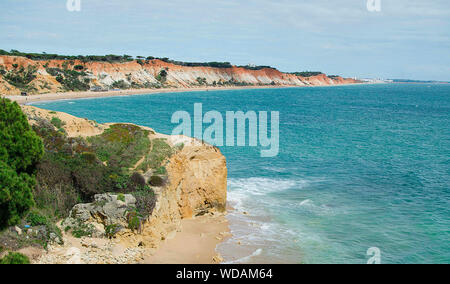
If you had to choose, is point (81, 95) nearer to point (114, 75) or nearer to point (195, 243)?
point (114, 75)

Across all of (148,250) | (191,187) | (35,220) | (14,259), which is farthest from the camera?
(191,187)

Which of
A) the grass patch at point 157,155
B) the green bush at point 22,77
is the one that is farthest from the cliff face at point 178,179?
the green bush at point 22,77

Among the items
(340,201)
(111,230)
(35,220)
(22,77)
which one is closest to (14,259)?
(35,220)

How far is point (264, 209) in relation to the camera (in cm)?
2320

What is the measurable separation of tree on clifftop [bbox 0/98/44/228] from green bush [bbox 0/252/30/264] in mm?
1754

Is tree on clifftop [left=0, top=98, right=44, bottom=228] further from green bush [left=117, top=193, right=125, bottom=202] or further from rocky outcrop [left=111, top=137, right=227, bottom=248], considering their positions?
rocky outcrop [left=111, top=137, right=227, bottom=248]

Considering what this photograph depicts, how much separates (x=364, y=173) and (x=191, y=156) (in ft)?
52.6

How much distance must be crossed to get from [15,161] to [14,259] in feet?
14.9

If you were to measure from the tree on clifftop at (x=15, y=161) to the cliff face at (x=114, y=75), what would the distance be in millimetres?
75547

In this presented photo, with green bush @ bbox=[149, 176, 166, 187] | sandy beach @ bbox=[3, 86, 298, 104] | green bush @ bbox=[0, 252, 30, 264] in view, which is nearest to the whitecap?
green bush @ bbox=[149, 176, 166, 187]

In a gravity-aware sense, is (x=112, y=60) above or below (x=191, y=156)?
above

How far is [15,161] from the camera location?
601 inches
